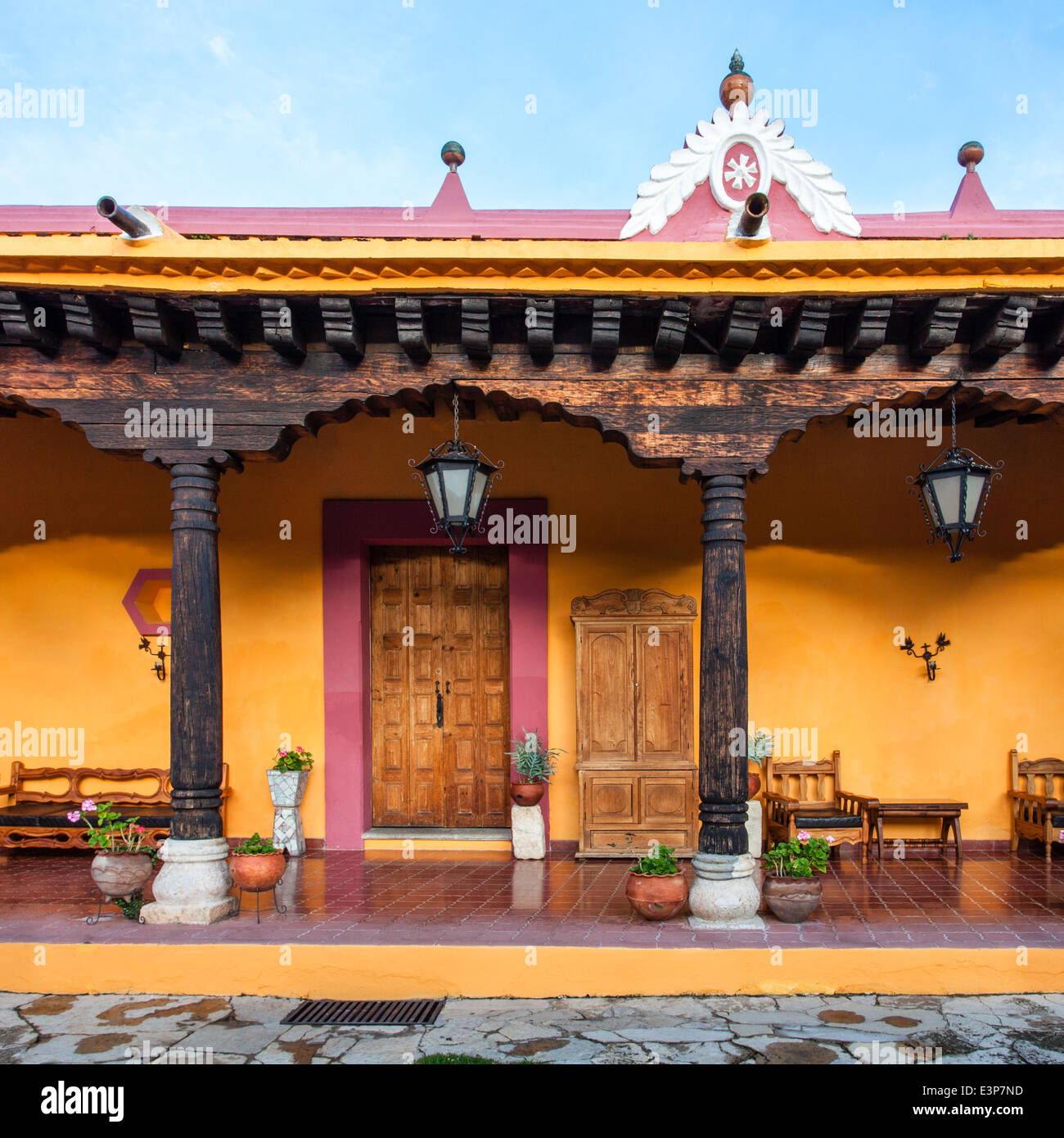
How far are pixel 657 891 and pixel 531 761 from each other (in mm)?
2193

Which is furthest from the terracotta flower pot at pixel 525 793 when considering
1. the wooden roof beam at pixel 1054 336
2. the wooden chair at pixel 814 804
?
the wooden roof beam at pixel 1054 336

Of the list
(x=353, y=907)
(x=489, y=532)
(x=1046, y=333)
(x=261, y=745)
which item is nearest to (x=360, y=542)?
(x=489, y=532)

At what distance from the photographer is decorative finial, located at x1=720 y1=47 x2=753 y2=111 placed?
684 cm

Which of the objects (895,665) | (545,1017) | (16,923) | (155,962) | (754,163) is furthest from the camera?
(895,665)

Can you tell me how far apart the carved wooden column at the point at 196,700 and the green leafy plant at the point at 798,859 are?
331cm

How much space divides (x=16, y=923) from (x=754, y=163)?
7.44m

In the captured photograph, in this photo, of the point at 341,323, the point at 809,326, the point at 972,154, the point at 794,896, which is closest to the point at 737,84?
the point at 972,154

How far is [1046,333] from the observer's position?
16.9 ft

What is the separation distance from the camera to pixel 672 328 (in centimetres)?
500

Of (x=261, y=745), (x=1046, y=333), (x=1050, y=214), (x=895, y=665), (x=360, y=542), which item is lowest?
(x=261, y=745)

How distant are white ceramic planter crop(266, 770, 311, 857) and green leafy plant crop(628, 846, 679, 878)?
3261 mm

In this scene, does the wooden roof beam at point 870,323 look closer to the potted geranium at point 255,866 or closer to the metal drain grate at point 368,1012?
the metal drain grate at point 368,1012
